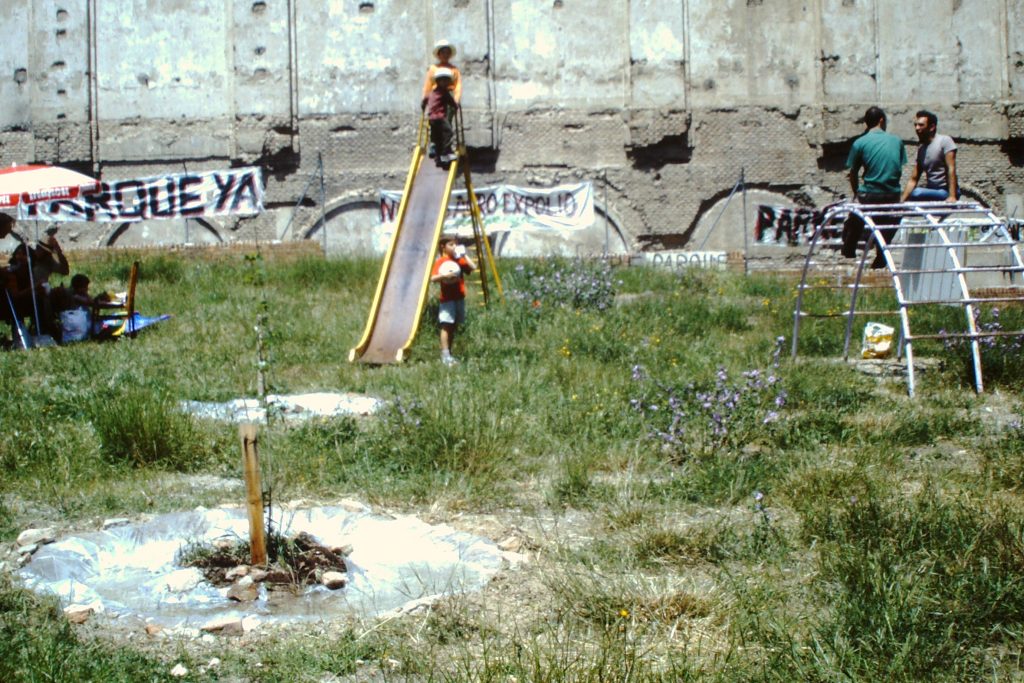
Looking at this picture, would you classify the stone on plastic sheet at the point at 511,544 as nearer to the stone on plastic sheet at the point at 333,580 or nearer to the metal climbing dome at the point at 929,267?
the stone on plastic sheet at the point at 333,580

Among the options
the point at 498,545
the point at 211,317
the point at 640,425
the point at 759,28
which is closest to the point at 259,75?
the point at 759,28

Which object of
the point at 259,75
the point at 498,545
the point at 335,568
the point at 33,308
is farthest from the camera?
the point at 259,75

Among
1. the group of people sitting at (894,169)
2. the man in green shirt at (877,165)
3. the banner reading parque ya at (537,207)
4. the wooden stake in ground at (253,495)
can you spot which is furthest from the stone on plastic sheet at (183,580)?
the banner reading parque ya at (537,207)

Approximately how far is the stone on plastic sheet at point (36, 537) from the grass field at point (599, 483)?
4.0 inches

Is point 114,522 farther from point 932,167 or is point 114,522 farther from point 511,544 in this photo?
point 932,167

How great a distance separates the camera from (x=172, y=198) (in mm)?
20641

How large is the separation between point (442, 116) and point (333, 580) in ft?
29.3

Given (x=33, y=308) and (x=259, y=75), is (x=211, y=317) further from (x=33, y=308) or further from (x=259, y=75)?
(x=259, y=75)

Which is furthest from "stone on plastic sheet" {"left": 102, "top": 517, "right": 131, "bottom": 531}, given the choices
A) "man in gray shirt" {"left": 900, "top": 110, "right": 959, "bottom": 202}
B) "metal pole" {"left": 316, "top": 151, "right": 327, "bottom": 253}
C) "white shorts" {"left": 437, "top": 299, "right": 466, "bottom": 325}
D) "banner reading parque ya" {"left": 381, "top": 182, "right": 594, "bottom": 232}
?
"metal pole" {"left": 316, "top": 151, "right": 327, "bottom": 253}

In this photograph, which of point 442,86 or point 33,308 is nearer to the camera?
point 33,308

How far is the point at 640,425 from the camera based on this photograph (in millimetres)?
7246

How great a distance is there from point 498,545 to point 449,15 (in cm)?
1827

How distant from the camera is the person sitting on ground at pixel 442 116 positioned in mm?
12812

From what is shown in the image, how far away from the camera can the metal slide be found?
33.9 feet
